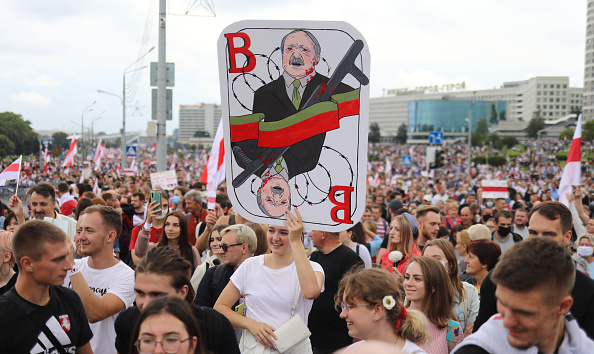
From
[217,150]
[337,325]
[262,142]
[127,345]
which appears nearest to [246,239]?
[337,325]

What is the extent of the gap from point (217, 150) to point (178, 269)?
9.81 m

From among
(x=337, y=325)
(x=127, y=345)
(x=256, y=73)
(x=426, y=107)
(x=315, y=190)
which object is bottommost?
(x=337, y=325)

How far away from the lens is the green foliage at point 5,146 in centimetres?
6681

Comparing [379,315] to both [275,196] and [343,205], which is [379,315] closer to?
[343,205]

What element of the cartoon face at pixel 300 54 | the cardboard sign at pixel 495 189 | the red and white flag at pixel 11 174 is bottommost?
the cardboard sign at pixel 495 189

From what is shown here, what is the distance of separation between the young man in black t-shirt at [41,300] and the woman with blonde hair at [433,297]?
217 cm

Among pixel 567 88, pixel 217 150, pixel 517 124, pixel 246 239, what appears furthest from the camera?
pixel 567 88

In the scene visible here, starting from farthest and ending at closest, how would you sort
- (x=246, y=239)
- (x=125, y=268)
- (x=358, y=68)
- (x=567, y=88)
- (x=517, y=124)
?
(x=567, y=88), (x=517, y=124), (x=246, y=239), (x=125, y=268), (x=358, y=68)

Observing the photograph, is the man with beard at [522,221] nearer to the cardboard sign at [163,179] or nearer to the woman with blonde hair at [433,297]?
the woman with blonde hair at [433,297]

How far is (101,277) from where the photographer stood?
419cm

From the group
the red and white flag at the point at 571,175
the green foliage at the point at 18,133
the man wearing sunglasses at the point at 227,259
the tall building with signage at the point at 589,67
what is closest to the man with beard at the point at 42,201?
the man wearing sunglasses at the point at 227,259

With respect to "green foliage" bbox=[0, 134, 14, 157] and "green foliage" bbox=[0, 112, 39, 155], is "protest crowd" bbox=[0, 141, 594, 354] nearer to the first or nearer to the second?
"green foliage" bbox=[0, 134, 14, 157]

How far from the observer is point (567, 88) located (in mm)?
192000

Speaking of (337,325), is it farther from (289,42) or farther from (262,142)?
(289,42)
